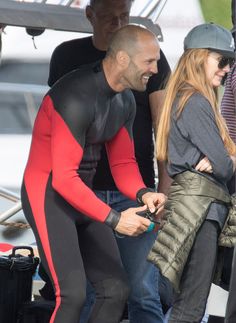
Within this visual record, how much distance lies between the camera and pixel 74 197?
147 inches

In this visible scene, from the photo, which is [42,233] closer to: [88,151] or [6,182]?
[88,151]

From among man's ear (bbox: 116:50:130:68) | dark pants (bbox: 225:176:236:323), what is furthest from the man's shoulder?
dark pants (bbox: 225:176:236:323)

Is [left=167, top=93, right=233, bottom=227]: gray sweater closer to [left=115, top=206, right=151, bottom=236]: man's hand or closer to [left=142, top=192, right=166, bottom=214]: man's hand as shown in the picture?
[left=142, top=192, right=166, bottom=214]: man's hand

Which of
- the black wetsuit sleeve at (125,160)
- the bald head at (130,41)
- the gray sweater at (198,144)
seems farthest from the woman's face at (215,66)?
the black wetsuit sleeve at (125,160)

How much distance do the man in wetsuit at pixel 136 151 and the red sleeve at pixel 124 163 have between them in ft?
0.87

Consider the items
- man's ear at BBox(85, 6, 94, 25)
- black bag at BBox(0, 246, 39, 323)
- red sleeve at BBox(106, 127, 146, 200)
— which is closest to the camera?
red sleeve at BBox(106, 127, 146, 200)

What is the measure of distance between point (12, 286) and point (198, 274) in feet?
4.59

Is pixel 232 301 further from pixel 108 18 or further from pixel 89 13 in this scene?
pixel 89 13

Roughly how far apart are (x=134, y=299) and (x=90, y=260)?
20.7 inches

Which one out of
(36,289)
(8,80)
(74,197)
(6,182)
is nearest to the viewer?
(74,197)

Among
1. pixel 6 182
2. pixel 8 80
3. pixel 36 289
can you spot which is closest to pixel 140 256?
pixel 36 289

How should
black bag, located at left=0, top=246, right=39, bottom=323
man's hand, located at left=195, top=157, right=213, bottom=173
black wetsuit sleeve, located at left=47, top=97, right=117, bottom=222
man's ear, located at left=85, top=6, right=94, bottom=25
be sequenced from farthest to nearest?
1. black bag, located at left=0, top=246, right=39, bottom=323
2. man's ear, located at left=85, top=6, right=94, bottom=25
3. man's hand, located at left=195, top=157, right=213, bottom=173
4. black wetsuit sleeve, located at left=47, top=97, right=117, bottom=222

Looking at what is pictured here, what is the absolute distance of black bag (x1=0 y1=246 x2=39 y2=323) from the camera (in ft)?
16.2

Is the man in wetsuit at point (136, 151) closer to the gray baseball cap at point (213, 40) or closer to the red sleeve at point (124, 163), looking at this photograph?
the red sleeve at point (124, 163)
